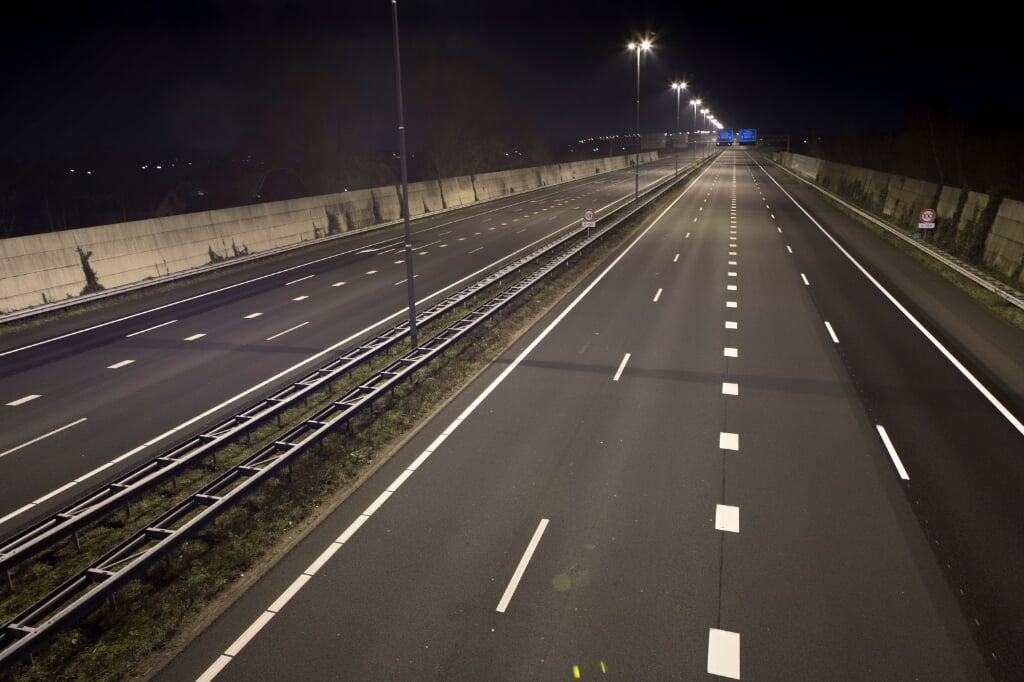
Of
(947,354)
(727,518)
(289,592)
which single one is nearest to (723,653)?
(727,518)

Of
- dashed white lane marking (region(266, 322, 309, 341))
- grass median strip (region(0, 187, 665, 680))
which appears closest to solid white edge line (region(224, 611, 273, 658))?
grass median strip (region(0, 187, 665, 680))

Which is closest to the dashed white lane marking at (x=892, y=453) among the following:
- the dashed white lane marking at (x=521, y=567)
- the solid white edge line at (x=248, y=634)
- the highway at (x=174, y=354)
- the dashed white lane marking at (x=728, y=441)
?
the dashed white lane marking at (x=728, y=441)

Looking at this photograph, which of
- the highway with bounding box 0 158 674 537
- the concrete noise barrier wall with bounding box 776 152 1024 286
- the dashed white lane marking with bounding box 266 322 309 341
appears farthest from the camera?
the concrete noise barrier wall with bounding box 776 152 1024 286

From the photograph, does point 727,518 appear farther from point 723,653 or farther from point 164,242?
point 164,242

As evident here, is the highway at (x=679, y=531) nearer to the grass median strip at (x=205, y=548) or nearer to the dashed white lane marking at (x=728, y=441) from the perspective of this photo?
the dashed white lane marking at (x=728, y=441)

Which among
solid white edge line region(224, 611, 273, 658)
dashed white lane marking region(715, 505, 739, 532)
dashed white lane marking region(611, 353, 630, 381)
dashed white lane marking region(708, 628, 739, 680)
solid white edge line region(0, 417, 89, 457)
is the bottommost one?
solid white edge line region(0, 417, 89, 457)

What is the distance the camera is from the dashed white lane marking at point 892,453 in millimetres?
10547

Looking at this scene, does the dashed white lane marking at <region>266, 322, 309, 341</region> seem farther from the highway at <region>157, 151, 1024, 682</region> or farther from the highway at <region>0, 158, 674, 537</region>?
the highway at <region>157, 151, 1024, 682</region>

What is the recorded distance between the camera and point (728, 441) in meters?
11.8

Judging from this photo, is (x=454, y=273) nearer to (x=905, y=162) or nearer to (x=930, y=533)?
(x=930, y=533)

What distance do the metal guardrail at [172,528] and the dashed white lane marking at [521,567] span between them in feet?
14.0

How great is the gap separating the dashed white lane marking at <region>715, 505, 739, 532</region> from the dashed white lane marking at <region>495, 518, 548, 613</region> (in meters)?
2.59

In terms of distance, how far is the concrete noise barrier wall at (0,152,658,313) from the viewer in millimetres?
22750

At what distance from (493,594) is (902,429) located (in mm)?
9196
